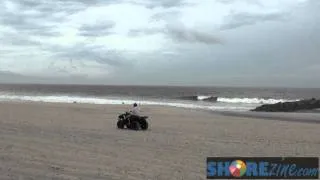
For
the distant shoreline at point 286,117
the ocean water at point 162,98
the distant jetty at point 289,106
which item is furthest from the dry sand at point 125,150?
the ocean water at point 162,98

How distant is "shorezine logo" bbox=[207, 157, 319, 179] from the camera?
8.92m

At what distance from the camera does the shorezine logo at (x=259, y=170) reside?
8.92m

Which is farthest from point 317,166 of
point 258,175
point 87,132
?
point 87,132

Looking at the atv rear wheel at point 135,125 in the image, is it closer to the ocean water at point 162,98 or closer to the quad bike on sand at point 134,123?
the quad bike on sand at point 134,123

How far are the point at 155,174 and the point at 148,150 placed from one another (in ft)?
10.6

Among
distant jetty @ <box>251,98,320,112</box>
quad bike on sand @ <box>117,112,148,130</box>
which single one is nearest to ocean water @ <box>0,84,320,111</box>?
distant jetty @ <box>251,98,320,112</box>

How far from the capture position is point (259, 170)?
927 cm

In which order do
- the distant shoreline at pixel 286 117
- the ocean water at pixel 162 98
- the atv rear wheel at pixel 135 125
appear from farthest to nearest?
the ocean water at pixel 162 98
the distant shoreline at pixel 286 117
the atv rear wheel at pixel 135 125

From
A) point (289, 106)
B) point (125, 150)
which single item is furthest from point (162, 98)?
point (125, 150)

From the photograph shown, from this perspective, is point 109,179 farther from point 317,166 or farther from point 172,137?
point 172,137

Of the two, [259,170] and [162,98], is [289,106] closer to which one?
[162,98]

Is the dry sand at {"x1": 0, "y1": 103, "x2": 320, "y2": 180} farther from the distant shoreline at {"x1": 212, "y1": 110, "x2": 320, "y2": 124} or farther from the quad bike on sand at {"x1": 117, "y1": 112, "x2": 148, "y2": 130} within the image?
the distant shoreline at {"x1": 212, "y1": 110, "x2": 320, "y2": 124}

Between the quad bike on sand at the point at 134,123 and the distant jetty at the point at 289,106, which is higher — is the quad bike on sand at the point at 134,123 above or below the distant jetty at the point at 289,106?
below

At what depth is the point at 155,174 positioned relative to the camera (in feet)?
31.3
